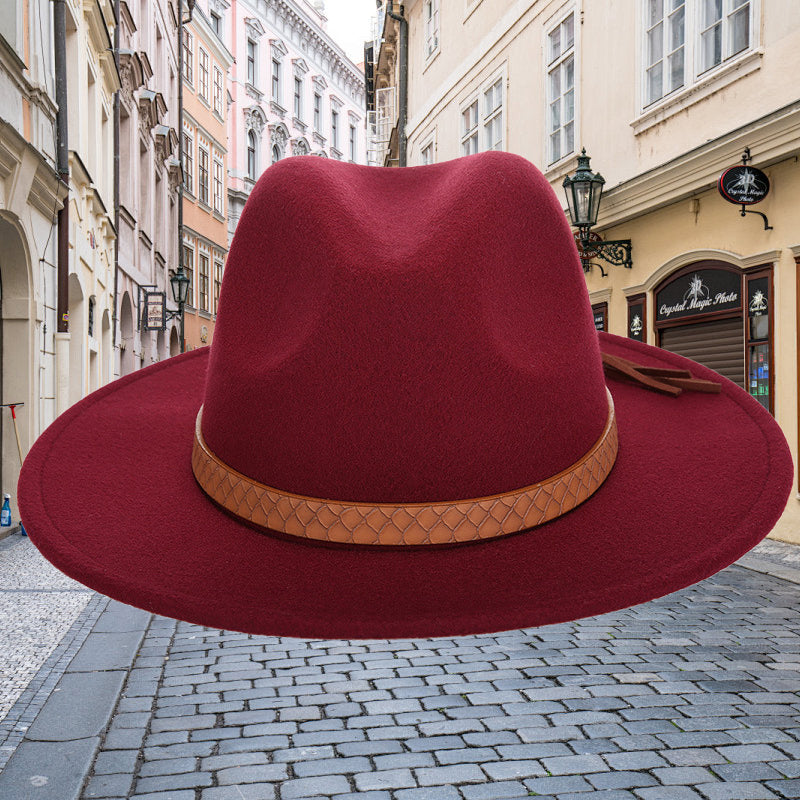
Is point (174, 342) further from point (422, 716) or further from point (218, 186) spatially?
point (422, 716)

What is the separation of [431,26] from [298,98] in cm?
2762

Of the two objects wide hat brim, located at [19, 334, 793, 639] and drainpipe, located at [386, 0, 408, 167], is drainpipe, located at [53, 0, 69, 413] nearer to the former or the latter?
wide hat brim, located at [19, 334, 793, 639]

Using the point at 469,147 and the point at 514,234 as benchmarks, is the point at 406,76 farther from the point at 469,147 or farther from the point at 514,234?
the point at 514,234

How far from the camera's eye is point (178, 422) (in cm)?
153

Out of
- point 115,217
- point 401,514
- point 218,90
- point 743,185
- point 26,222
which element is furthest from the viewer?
point 218,90

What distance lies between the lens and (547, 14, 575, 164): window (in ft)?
45.3

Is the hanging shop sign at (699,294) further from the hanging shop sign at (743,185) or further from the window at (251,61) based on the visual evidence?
the window at (251,61)

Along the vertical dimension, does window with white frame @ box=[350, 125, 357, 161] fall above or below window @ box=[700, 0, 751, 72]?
above

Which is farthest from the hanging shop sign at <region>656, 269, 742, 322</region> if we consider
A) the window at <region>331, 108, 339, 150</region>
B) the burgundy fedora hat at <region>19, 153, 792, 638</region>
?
the window at <region>331, 108, 339, 150</region>

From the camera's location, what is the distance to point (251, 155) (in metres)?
42.2

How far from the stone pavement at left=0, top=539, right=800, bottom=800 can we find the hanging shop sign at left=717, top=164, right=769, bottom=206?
187 inches

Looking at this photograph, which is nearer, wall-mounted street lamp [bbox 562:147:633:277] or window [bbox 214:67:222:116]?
wall-mounted street lamp [bbox 562:147:633:277]

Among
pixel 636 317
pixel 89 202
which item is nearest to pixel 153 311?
pixel 89 202

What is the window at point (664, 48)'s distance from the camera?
11.0 metres
